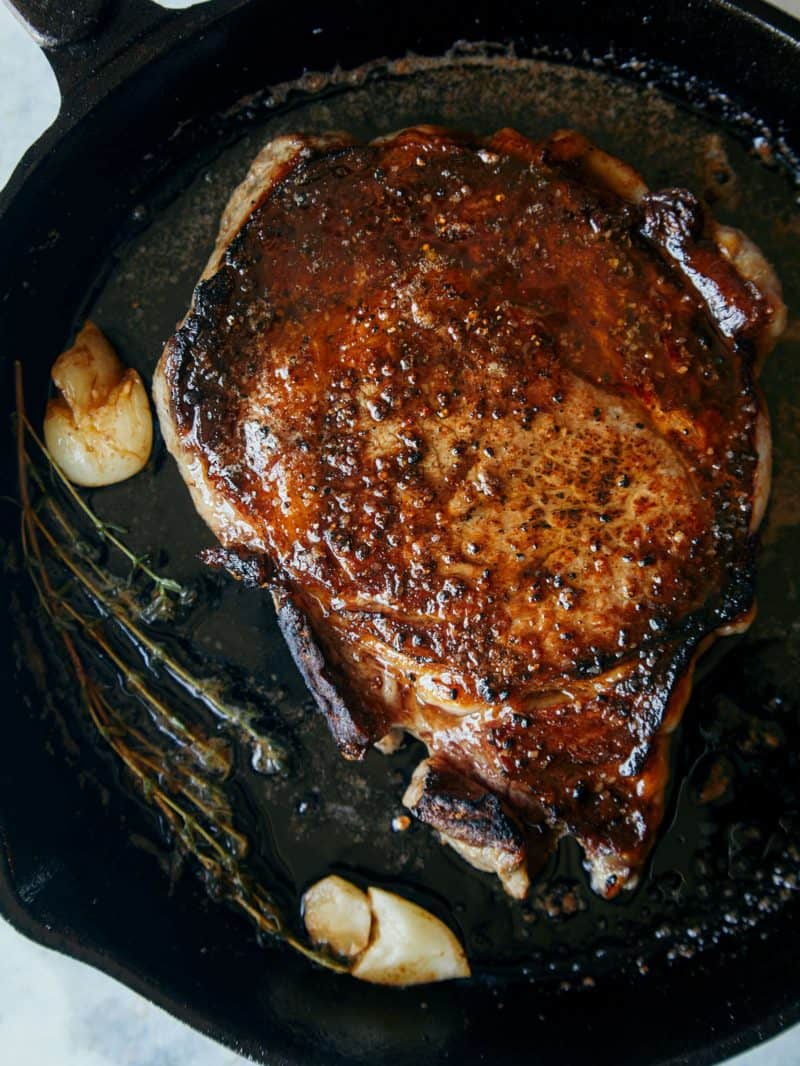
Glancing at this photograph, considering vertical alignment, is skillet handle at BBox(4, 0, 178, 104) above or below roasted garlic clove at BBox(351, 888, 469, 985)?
above

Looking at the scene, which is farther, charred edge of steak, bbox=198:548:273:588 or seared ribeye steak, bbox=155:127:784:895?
charred edge of steak, bbox=198:548:273:588

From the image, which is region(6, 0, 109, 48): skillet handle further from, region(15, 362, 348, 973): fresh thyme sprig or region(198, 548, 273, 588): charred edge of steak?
region(198, 548, 273, 588): charred edge of steak

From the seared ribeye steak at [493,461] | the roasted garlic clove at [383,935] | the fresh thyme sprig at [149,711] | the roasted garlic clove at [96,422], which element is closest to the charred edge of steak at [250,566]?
the seared ribeye steak at [493,461]

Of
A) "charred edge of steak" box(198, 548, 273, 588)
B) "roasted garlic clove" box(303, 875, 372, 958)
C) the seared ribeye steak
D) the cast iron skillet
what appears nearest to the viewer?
the seared ribeye steak

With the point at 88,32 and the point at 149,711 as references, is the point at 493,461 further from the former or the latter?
the point at 88,32

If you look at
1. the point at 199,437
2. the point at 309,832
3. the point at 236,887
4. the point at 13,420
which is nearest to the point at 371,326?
the point at 199,437

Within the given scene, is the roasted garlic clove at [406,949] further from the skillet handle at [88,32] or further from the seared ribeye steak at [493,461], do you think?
the skillet handle at [88,32]

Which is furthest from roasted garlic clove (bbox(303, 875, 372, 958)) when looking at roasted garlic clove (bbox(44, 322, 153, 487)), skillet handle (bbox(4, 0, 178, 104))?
skillet handle (bbox(4, 0, 178, 104))
